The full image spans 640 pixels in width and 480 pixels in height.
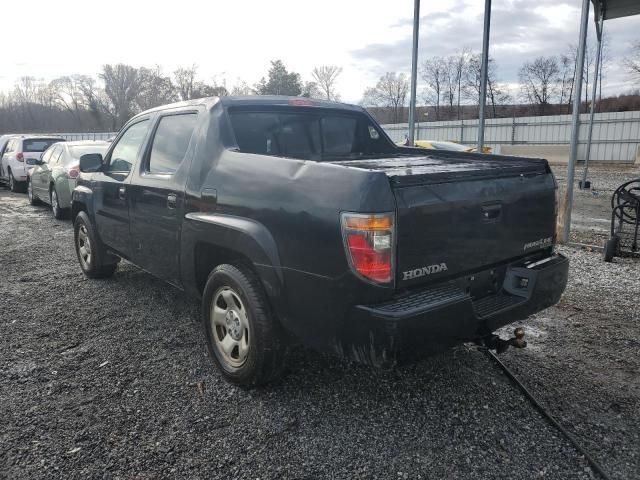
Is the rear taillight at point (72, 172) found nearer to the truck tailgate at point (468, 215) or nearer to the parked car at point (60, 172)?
the parked car at point (60, 172)

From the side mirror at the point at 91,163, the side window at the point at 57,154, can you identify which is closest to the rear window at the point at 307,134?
the side mirror at the point at 91,163

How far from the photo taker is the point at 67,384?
3537 mm

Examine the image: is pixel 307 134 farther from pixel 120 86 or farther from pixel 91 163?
pixel 120 86

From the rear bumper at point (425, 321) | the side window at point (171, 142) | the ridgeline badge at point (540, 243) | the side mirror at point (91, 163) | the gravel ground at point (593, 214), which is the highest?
the side window at point (171, 142)

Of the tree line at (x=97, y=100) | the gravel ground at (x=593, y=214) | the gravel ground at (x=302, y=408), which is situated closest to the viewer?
the gravel ground at (x=302, y=408)

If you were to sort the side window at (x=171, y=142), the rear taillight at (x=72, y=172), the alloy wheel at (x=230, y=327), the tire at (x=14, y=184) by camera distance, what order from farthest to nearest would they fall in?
the tire at (x=14, y=184), the rear taillight at (x=72, y=172), the side window at (x=171, y=142), the alloy wheel at (x=230, y=327)

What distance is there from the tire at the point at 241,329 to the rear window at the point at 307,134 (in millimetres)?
1039

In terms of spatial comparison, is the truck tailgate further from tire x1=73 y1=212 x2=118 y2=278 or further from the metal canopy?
the metal canopy

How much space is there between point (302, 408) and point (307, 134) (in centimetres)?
222

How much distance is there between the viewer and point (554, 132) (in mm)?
33750

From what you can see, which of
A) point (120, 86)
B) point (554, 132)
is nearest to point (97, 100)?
point (120, 86)

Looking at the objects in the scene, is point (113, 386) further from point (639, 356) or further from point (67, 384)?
point (639, 356)

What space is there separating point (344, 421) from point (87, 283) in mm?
4090

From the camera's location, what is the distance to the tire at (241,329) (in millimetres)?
3146
